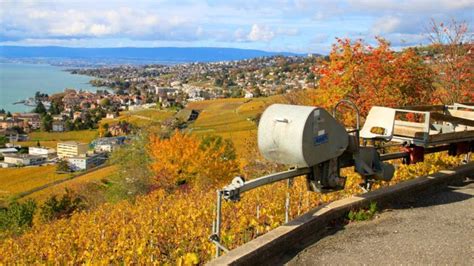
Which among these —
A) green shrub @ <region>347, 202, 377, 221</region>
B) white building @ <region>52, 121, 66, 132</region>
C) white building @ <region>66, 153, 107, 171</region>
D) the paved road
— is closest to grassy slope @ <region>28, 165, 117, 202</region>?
white building @ <region>66, 153, 107, 171</region>

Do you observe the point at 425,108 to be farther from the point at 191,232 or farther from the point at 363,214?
the point at 191,232

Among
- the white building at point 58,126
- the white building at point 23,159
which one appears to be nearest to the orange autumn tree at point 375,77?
the white building at point 23,159

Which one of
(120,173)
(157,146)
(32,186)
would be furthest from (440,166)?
(32,186)

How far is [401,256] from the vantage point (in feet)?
17.9

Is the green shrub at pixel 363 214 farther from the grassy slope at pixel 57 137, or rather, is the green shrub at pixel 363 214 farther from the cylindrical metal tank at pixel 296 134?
the grassy slope at pixel 57 137

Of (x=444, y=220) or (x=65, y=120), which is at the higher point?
(x=444, y=220)

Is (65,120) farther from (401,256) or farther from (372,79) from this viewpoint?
(401,256)

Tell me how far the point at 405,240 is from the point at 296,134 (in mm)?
1808

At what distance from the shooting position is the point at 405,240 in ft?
19.5

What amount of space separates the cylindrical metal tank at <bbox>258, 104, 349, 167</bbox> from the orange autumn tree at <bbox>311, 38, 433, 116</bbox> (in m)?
12.1

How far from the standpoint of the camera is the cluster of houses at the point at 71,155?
87438 mm

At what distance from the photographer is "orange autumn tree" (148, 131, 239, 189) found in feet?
110

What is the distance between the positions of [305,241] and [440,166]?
5126 millimetres

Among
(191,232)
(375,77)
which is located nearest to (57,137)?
(375,77)
